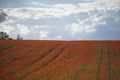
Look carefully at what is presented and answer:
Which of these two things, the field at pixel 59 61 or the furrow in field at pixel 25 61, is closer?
the field at pixel 59 61

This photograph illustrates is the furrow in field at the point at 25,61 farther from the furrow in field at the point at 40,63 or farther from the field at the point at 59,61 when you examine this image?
the furrow in field at the point at 40,63

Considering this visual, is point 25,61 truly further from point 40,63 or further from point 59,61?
point 59,61

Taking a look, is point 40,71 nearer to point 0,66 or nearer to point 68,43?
point 0,66

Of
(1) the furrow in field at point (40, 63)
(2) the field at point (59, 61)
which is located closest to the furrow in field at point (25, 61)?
(2) the field at point (59, 61)

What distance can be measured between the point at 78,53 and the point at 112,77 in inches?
374

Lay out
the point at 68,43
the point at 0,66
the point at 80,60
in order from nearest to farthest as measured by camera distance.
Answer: the point at 0,66, the point at 80,60, the point at 68,43

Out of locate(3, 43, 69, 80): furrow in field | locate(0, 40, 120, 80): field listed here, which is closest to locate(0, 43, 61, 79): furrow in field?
locate(0, 40, 120, 80): field

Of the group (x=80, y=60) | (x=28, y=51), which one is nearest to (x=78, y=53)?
(x=80, y=60)

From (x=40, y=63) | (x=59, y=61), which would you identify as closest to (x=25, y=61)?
(x=40, y=63)

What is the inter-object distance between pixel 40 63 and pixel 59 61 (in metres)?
2.22

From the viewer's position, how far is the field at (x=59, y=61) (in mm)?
28969

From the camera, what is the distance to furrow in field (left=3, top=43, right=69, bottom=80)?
28.8m

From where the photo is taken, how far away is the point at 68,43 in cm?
4466

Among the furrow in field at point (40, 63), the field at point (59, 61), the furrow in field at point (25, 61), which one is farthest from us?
the furrow in field at point (25, 61)
